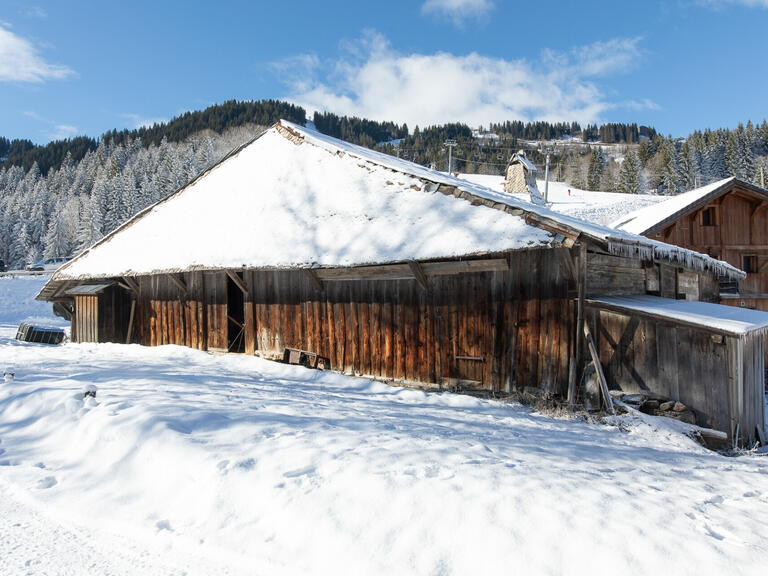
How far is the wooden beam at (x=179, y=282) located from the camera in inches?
516

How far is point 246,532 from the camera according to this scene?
3.10 meters

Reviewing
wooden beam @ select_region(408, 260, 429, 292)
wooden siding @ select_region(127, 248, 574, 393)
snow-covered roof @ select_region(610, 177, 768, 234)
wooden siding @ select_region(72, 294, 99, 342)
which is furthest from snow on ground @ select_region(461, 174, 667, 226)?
wooden siding @ select_region(72, 294, 99, 342)

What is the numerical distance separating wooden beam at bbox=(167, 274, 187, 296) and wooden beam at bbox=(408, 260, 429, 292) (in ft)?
25.4

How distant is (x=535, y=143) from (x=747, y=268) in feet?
500

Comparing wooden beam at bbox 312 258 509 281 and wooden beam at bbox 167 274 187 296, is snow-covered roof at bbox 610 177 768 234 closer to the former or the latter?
wooden beam at bbox 312 258 509 281

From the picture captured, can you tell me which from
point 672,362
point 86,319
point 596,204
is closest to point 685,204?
point 672,362

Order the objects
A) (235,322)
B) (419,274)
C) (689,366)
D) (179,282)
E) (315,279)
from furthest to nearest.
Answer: (179,282)
(235,322)
(315,279)
(419,274)
(689,366)

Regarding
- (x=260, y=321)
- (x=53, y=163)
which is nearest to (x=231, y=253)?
(x=260, y=321)

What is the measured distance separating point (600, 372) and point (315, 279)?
20.2 feet

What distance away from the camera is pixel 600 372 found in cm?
736

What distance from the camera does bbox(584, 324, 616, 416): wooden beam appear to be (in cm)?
723

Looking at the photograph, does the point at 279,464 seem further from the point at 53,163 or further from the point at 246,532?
the point at 53,163

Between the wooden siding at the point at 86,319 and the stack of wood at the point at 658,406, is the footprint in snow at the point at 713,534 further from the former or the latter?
the wooden siding at the point at 86,319

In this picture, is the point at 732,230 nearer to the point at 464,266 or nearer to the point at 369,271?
the point at 464,266
